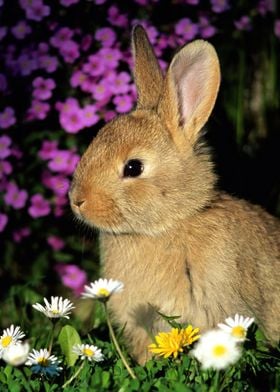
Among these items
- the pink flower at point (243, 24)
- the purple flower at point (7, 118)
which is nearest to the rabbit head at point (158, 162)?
the purple flower at point (7, 118)

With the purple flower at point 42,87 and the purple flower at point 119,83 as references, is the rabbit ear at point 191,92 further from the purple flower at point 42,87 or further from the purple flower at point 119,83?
the purple flower at point 42,87

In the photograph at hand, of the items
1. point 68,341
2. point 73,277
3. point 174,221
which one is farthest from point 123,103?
point 68,341

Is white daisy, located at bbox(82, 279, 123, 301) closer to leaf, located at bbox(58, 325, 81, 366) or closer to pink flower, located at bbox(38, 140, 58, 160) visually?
leaf, located at bbox(58, 325, 81, 366)

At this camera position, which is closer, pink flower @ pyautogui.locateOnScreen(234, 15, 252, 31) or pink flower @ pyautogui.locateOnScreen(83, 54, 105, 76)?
pink flower @ pyautogui.locateOnScreen(83, 54, 105, 76)

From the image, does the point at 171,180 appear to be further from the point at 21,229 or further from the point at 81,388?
the point at 21,229

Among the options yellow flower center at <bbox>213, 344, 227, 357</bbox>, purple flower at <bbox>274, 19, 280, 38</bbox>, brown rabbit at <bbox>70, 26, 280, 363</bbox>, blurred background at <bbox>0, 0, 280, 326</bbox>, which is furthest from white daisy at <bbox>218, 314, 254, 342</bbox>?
purple flower at <bbox>274, 19, 280, 38</bbox>

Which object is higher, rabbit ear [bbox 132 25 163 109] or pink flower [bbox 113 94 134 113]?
rabbit ear [bbox 132 25 163 109]

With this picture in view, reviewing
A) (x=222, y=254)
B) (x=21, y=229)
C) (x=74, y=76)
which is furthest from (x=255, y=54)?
(x=222, y=254)
